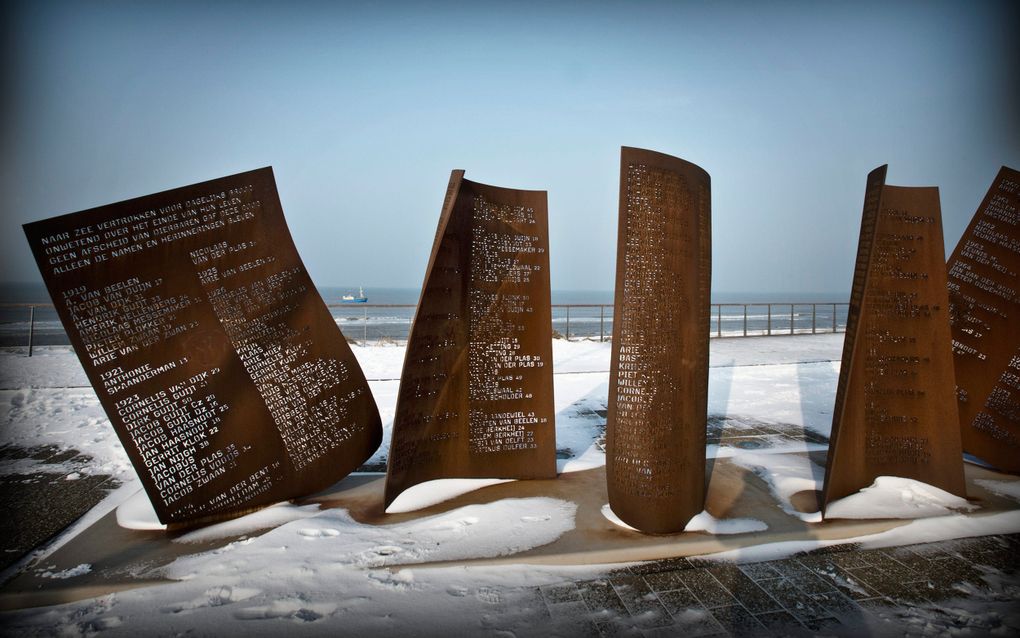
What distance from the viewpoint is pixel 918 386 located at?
438cm

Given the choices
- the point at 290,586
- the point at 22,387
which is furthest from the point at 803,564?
the point at 22,387

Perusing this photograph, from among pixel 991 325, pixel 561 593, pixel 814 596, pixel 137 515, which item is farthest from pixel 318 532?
pixel 991 325

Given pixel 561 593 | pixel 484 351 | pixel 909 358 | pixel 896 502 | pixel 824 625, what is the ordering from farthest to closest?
pixel 484 351 < pixel 909 358 < pixel 896 502 < pixel 561 593 < pixel 824 625

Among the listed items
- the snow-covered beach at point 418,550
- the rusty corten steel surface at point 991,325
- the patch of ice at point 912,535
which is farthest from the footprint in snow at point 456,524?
the rusty corten steel surface at point 991,325

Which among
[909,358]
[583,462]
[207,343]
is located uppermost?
[207,343]

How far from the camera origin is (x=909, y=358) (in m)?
4.38

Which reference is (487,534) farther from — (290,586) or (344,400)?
(344,400)

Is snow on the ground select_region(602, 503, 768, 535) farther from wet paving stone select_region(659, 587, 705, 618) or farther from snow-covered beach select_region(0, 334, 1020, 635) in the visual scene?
wet paving stone select_region(659, 587, 705, 618)

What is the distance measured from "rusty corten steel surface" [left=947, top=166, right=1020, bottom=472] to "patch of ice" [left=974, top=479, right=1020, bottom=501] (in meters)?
0.48

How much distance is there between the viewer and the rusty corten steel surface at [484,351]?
4.46 metres

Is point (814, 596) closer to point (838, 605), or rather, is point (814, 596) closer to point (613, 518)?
point (838, 605)

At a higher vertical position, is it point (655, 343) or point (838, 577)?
point (655, 343)

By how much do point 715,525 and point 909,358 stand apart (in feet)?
7.77

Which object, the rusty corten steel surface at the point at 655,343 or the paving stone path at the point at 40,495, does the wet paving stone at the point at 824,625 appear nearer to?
the rusty corten steel surface at the point at 655,343
